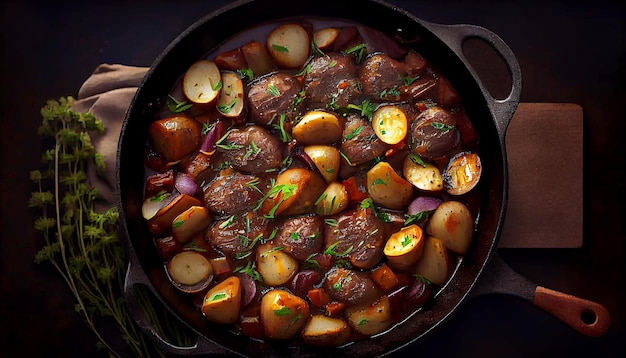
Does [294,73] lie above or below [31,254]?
above

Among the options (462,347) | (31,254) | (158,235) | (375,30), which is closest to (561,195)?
(462,347)

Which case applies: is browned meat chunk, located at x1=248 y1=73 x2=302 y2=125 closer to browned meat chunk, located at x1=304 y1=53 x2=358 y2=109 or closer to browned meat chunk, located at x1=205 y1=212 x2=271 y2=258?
browned meat chunk, located at x1=304 y1=53 x2=358 y2=109

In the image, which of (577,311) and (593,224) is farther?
(593,224)

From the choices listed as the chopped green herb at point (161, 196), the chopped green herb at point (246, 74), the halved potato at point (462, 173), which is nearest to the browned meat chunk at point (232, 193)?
Result: the chopped green herb at point (161, 196)

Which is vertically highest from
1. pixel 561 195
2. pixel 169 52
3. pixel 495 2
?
pixel 169 52

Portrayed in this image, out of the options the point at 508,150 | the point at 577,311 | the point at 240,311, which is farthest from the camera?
the point at 508,150

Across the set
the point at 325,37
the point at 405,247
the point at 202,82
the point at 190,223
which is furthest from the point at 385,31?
the point at 190,223

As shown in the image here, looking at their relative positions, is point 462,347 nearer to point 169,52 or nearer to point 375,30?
point 375,30

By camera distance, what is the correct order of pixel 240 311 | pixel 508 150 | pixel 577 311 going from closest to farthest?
1. pixel 577 311
2. pixel 240 311
3. pixel 508 150
